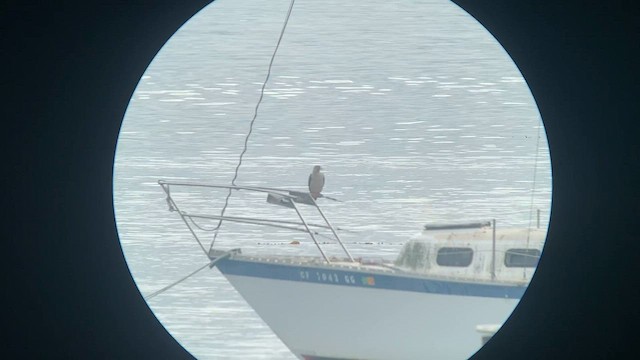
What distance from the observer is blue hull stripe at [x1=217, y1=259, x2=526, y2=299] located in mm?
3330

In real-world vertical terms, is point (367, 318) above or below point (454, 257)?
below

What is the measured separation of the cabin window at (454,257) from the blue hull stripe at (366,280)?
7 cm

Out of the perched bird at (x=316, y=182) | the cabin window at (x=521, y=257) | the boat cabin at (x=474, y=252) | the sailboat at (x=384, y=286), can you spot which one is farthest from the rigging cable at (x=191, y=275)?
the cabin window at (x=521, y=257)

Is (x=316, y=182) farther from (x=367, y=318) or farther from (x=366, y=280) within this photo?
Result: (x=367, y=318)

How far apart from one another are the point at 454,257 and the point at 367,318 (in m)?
0.38

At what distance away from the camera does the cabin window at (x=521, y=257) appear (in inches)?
128

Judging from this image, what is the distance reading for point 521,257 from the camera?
3.29 meters
